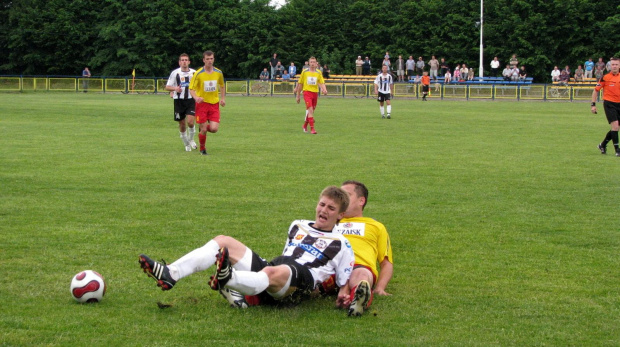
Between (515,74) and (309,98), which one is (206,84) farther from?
(515,74)

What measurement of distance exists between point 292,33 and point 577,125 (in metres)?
40.8

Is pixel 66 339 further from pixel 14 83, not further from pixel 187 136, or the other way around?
pixel 14 83

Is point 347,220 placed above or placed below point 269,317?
Answer: above

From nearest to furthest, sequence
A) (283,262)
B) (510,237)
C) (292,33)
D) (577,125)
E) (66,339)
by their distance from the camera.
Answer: (66,339)
(283,262)
(510,237)
(577,125)
(292,33)

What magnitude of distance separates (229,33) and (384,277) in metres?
60.3

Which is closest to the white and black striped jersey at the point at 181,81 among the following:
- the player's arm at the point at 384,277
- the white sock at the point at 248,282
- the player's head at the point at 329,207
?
the player's arm at the point at 384,277

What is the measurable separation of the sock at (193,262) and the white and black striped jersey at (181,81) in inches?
475

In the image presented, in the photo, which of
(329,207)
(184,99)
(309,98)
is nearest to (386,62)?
(309,98)

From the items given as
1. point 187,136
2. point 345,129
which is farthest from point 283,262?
point 345,129

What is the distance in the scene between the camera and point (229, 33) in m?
64.4

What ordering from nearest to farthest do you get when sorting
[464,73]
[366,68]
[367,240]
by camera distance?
[367,240], [464,73], [366,68]

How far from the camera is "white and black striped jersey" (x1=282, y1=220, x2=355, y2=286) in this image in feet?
18.7

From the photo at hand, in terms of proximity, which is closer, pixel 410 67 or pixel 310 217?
pixel 310 217

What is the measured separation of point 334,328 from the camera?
5039 mm
